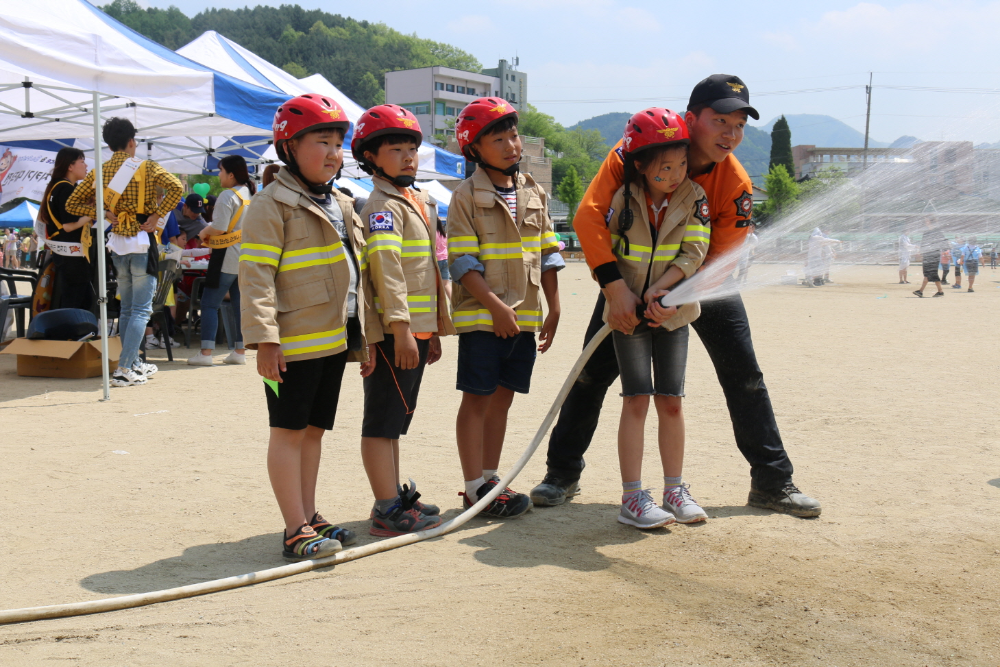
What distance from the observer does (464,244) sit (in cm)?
393

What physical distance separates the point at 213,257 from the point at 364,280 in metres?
5.75

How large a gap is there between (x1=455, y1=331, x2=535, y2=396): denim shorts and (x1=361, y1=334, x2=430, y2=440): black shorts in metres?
0.30

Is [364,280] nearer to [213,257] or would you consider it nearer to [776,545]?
[776,545]

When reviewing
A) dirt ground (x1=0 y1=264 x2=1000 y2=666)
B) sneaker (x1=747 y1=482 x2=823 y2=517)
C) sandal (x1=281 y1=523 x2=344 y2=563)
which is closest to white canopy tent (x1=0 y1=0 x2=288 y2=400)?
dirt ground (x1=0 y1=264 x2=1000 y2=666)

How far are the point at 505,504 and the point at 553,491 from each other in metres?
0.36

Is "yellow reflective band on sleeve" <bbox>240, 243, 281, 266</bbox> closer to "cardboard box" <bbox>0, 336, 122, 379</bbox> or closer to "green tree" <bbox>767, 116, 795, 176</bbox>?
"cardboard box" <bbox>0, 336, 122, 379</bbox>

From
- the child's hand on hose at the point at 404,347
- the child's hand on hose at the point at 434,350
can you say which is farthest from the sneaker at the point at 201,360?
the child's hand on hose at the point at 404,347

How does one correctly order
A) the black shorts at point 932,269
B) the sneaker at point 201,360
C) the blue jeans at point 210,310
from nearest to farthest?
the sneaker at point 201,360
the blue jeans at point 210,310
the black shorts at point 932,269

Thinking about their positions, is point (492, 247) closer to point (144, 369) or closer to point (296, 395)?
point (296, 395)

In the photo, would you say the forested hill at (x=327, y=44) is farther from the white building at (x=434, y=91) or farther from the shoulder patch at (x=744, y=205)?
the shoulder patch at (x=744, y=205)

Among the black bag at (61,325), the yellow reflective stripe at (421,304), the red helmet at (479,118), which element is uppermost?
the red helmet at (479,118)

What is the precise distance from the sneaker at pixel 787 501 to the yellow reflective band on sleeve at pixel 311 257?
2329 millimetres

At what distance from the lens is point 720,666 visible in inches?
97.7

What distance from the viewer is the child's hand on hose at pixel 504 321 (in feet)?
12.6
